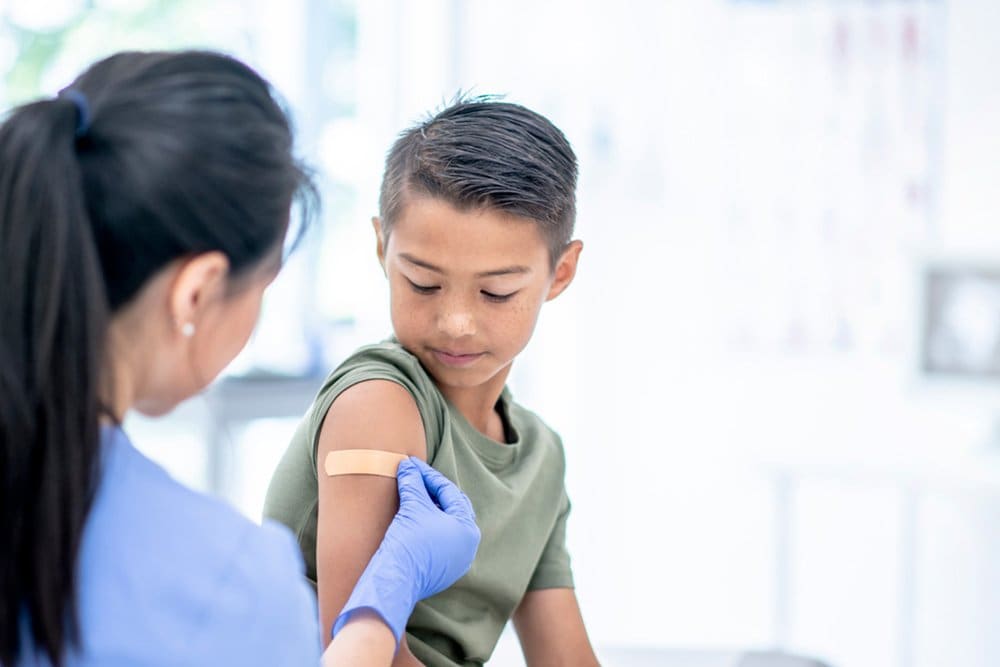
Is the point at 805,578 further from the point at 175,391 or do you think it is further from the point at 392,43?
the point at 175,391

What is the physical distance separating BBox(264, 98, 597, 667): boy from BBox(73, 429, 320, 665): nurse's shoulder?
330 millimetres

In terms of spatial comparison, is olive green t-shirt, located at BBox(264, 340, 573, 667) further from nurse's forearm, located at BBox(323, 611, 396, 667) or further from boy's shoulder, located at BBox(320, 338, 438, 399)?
nurse's forearm, located at BBox(323, 611, 396, 667)

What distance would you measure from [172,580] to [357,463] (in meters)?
0.39

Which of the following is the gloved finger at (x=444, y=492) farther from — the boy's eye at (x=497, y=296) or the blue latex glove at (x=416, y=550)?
the boy's eye at (x=497, y=296)

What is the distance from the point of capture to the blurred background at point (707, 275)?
3.29 metres

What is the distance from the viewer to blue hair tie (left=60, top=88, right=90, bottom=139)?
28.2 inches

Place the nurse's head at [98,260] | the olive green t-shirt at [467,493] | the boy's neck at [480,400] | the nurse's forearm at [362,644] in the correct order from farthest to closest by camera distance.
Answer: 1. the boy's neck at [480,400]
2. the olive green t-shirt at [467,493]
3. the nurse's forearm at [362,644]
4. the nurse's head at [98,260]

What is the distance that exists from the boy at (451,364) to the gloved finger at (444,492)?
0.11 ft

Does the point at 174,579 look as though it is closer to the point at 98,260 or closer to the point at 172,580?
the point at 172,580

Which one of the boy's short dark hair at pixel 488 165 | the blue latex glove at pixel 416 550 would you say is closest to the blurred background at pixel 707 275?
A: the boy's short dark hair at pixel 488 165

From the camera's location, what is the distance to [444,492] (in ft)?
3.60

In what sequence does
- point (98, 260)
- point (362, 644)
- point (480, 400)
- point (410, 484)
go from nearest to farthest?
point (98, 260), point (362, 644), point (410, 484), point (480, 400)

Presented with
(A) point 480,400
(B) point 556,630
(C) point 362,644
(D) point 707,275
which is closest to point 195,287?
(C) point 362,644

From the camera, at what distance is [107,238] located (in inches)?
28.0
